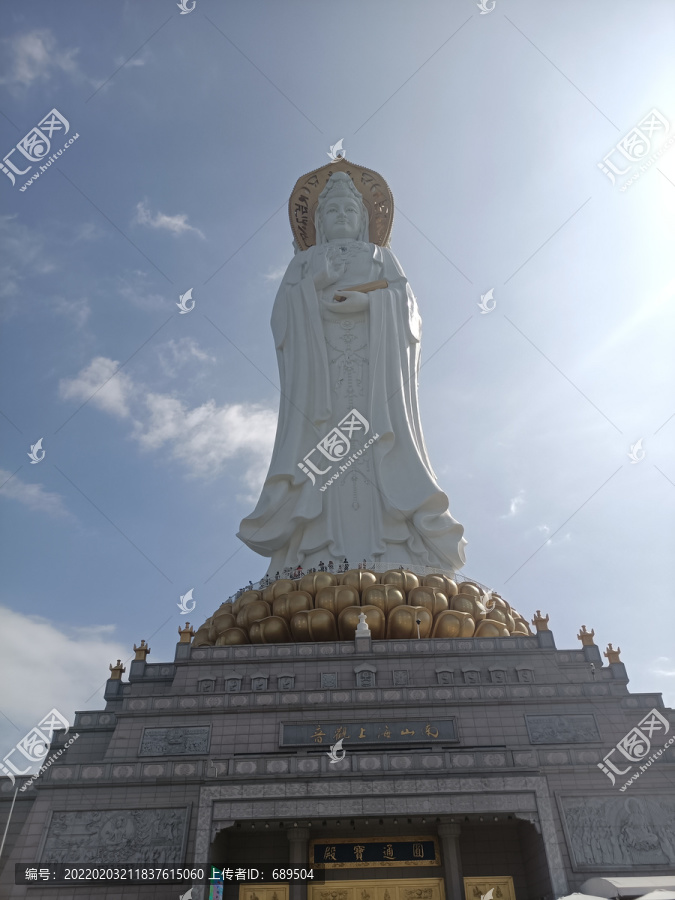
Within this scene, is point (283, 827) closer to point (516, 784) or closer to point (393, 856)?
point (393, 856)

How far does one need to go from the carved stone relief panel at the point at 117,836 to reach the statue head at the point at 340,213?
12.9 metres

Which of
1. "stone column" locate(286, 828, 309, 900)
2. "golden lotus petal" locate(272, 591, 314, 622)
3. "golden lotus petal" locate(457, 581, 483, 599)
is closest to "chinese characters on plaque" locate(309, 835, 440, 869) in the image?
"stone column" locate(286, 828, 309, 900)

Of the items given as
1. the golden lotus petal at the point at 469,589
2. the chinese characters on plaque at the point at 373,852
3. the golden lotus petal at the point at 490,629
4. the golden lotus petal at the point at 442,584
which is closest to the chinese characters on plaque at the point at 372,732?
the chinese characters on plaque at the point at 373,852

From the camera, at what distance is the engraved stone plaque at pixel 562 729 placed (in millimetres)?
8648

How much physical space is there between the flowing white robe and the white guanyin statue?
0.02 meters

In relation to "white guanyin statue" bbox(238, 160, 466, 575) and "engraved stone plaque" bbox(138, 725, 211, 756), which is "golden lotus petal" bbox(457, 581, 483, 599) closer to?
"white guanyin statue" bbox(238, 160, 466, 575)

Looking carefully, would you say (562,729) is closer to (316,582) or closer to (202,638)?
(316,582)

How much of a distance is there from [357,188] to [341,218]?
66.7 inches

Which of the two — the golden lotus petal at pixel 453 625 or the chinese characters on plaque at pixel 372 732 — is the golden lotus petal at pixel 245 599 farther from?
the golden lotus petal at pixel 453 625

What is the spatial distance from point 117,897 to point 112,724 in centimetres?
238

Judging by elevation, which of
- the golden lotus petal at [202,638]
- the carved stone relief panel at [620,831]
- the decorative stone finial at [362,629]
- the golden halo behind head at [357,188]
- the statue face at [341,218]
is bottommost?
the carved stone relief panel at [620,831]

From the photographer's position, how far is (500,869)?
7.74 meters

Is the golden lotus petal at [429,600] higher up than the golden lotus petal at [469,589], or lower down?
lower down

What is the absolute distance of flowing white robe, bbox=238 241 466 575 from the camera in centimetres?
1283
